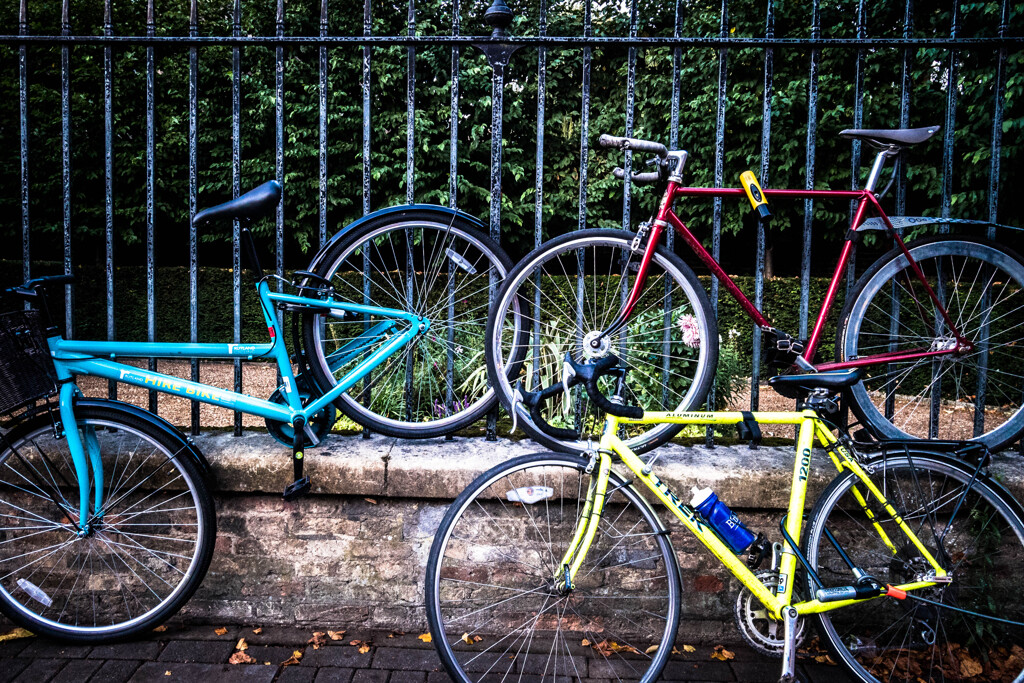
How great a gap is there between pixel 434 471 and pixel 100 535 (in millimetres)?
1438

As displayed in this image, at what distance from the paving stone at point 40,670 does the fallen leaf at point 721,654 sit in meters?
2.62

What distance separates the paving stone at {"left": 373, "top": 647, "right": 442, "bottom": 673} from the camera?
9.17ft

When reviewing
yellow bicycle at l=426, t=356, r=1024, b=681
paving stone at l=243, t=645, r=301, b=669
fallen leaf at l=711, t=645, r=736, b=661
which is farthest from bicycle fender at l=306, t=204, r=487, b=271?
fallen leaf at l=711, t=645, r=736, b=661

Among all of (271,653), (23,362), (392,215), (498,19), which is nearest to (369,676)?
(271,653)

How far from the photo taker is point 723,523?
2.48m

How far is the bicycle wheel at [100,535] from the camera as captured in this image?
Result: 10.0 feet

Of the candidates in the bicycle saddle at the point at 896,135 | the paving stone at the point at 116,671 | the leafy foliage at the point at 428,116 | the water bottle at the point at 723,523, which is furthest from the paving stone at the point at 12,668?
the leafy foliage at the point at 428,116

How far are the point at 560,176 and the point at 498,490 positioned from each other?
30.9ft

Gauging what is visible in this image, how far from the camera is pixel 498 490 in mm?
2865

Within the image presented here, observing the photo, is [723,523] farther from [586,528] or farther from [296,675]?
[296,675]

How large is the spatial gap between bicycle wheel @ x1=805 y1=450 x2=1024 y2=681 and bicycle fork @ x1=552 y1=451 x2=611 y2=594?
826 millimetres

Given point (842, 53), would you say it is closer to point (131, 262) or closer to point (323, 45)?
point (323, 45)

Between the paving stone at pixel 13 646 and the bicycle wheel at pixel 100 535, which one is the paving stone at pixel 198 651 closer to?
the bicycle wheel at pixel 100 535

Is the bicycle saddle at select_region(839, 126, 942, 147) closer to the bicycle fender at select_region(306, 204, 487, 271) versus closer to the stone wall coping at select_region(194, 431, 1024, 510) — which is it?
the stone wall coping at select_region(194, 431, 1024, 510)
